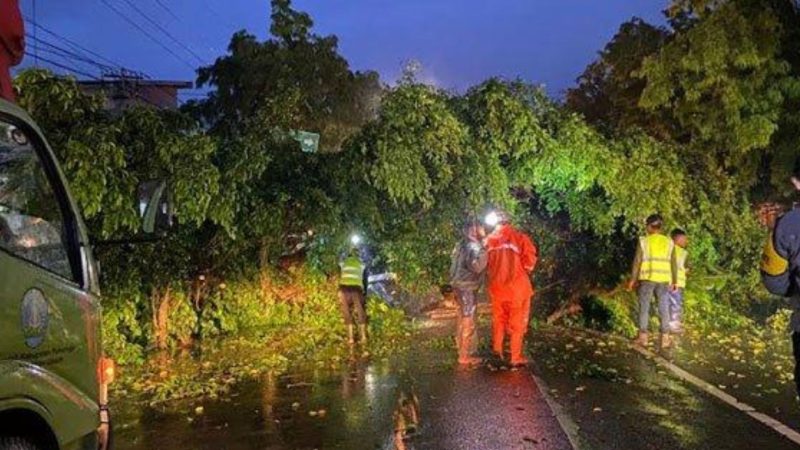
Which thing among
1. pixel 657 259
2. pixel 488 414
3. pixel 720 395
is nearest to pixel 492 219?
pixel 657 259

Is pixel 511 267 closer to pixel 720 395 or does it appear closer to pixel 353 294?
pixel 720 395

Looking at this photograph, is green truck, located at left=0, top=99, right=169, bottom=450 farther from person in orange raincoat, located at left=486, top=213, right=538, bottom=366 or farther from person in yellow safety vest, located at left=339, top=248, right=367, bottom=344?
person in yellow safety vest, located at left=339, top=248, right=367, bottom=344

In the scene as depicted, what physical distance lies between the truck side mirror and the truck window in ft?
1.64

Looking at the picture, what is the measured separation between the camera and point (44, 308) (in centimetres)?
363

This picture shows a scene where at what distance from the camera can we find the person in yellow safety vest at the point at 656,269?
457 inches

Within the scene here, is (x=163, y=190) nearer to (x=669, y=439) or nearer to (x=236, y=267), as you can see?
(x=669, y=439)

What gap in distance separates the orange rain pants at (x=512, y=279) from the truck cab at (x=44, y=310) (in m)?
6.49

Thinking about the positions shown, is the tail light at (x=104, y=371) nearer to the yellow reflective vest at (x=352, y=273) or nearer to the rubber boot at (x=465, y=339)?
the rubber boot at (x=465, y=339)

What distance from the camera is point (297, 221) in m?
14.1

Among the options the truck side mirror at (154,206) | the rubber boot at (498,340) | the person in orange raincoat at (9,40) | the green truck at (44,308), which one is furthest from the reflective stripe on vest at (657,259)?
the person in orange raincoat at (9,40)

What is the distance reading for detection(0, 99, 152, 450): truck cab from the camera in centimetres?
335

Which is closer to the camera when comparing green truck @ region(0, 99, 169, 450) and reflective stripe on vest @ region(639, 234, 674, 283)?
green truck @ region(0, 99, 169, 450)

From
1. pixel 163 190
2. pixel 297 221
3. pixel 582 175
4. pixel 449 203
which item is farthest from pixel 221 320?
pixel 163 190

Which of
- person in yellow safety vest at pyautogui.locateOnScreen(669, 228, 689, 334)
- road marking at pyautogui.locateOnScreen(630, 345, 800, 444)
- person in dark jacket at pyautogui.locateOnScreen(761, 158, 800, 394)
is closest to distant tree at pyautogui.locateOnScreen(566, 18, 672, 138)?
person in yellow safety vest at pyautogui.locateOnScreen(669, 228, 689, 334)
